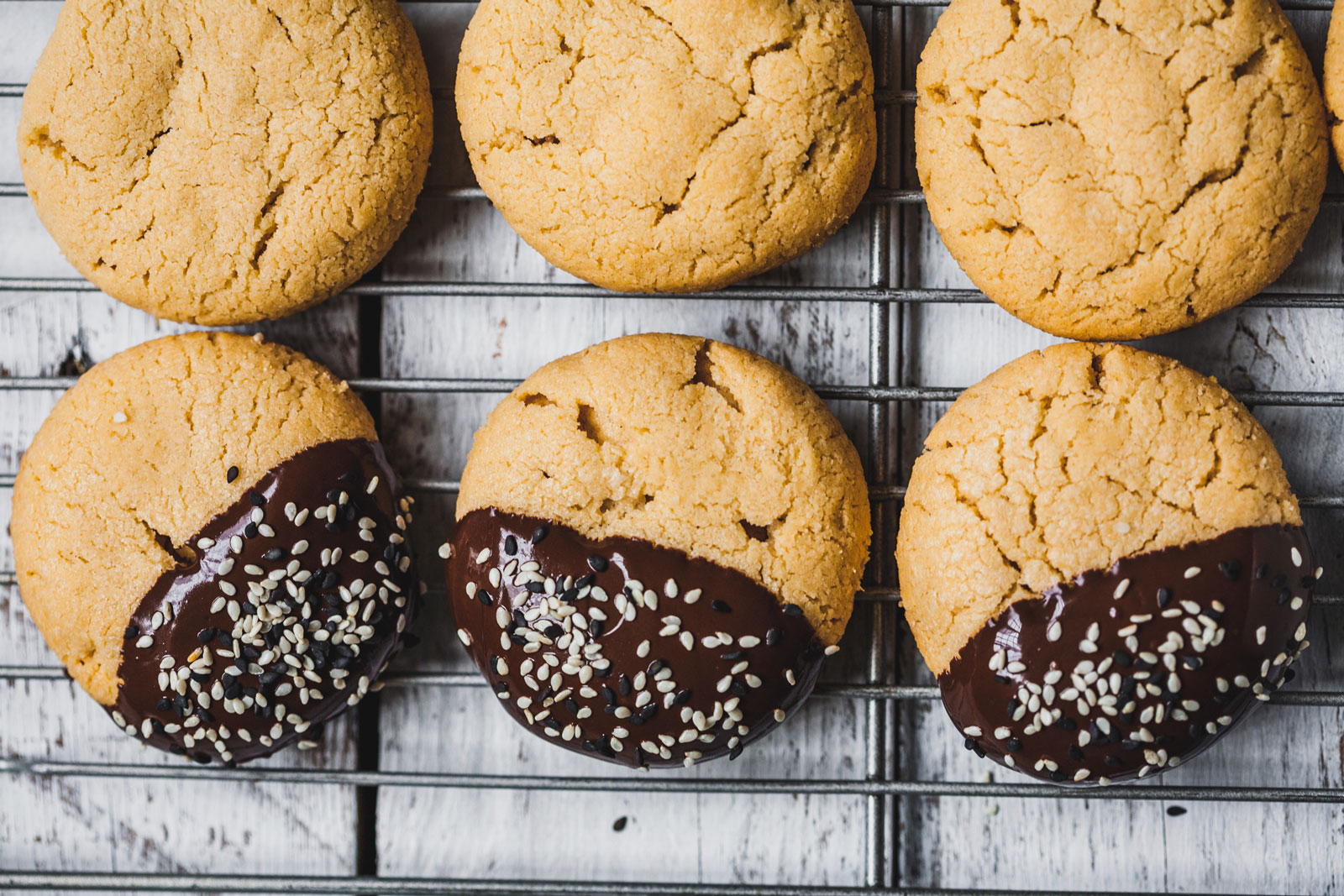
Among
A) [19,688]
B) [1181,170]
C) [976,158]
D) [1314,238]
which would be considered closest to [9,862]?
[19,688]

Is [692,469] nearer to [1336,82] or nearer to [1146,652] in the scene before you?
[1146,652]

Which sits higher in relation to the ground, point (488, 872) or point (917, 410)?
point (917, 410)

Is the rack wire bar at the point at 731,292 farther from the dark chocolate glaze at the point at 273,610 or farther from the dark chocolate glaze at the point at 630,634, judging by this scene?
the dark chocolate glaze at the point at 630,634

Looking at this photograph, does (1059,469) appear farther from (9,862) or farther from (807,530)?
(9,862)

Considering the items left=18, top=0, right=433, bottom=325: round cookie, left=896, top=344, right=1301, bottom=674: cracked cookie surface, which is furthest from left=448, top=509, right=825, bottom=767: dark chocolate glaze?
left=18, top=0, right=433, bottom=325: round cookie

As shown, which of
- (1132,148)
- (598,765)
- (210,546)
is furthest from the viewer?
(598,765)

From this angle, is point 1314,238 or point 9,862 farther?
point 9,862

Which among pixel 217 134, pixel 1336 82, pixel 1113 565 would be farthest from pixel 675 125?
pixel 1336 82
